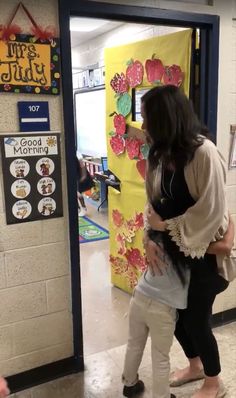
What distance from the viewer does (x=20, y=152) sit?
5.97 ft

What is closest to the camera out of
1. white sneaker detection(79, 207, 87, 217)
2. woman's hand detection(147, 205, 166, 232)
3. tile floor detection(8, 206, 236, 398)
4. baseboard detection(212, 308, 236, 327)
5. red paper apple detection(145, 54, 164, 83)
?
woman's hand detection(147, 205, 166, 232)

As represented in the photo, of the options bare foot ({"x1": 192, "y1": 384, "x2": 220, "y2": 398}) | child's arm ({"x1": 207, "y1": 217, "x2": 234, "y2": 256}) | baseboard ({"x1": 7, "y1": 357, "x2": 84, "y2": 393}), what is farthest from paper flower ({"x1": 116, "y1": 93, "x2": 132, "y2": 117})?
bare foot ({"x1": 192, "y1": 384, "x2": 220, "y2": 398})

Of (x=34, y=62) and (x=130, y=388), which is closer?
(x=34, y=62)

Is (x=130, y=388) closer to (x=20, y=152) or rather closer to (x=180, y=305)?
(x=180, y=305)

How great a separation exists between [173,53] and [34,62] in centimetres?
94

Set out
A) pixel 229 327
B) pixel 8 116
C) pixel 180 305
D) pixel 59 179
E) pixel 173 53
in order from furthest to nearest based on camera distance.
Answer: pixel 229 327, pixel 173 53, pixel 59 179, pixel 8 116, pixel 180 305

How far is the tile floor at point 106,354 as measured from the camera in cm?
203

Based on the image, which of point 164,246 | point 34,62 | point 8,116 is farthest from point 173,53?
point 164,246

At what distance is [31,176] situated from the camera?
1.87 m

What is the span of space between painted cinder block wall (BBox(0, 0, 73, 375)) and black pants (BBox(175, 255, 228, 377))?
2.07ft

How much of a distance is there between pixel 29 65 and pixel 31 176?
19.3 inches

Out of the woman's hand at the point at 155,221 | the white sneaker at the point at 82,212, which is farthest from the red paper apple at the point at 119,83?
the white sneaker at the point at 82,212

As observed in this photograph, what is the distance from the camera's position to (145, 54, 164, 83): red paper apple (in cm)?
246

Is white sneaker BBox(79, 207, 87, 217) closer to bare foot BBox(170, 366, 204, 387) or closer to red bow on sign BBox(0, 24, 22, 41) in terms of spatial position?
bare foot BBox(170, 366, 204, 387)
